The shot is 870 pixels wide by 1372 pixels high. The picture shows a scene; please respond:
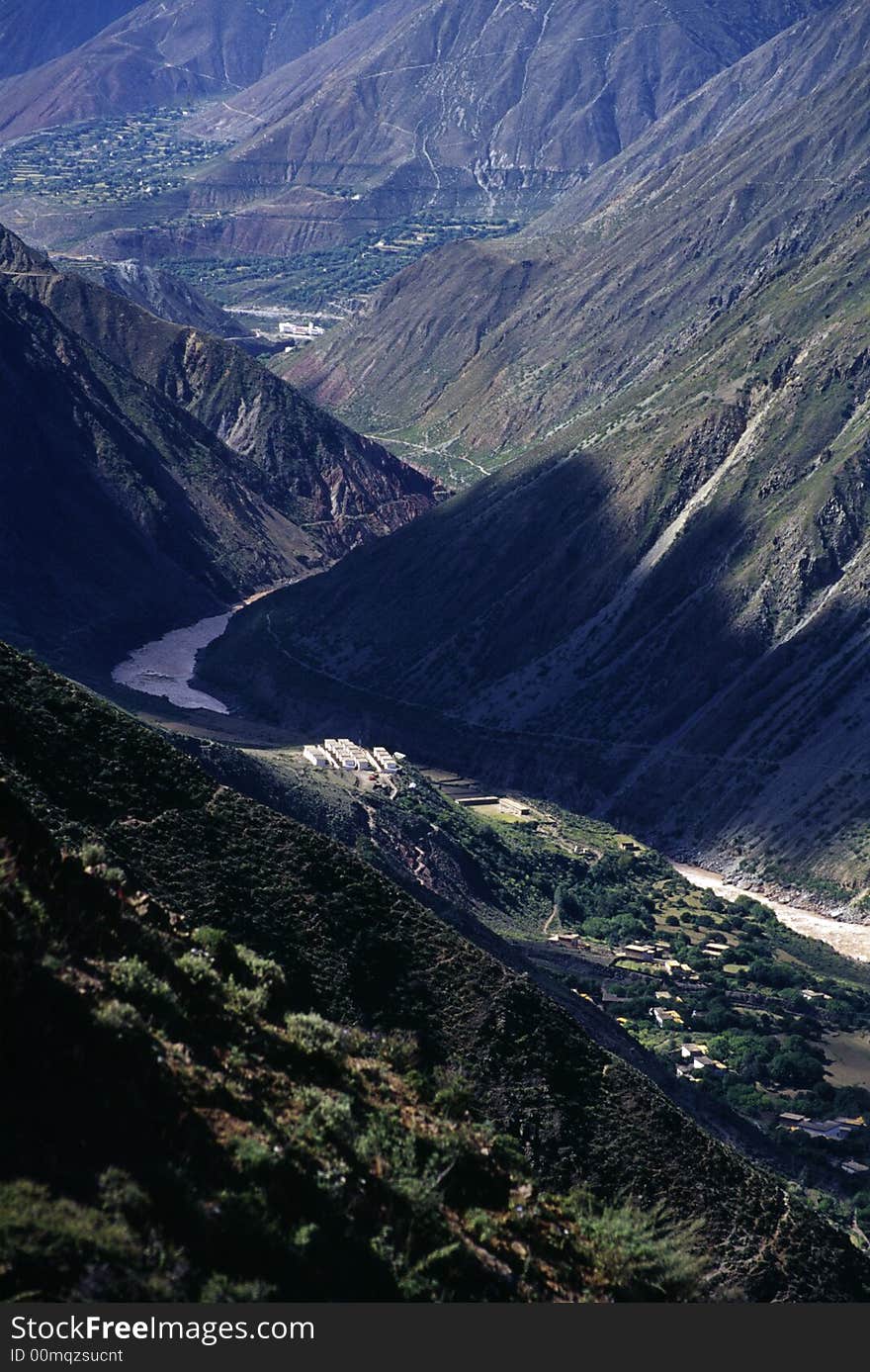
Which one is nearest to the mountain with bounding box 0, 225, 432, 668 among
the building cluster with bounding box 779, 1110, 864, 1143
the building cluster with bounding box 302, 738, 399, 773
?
the building cluster with bounding box 302, 738, 399, 773

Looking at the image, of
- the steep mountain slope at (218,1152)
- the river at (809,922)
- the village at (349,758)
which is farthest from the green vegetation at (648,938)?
the steep mountain slope at (218,1152)

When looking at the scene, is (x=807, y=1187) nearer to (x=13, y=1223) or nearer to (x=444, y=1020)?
(x=444, y=1020)

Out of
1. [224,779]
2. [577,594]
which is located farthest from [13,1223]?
[577,594]

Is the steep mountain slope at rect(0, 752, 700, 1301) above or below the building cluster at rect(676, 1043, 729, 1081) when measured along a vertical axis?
above

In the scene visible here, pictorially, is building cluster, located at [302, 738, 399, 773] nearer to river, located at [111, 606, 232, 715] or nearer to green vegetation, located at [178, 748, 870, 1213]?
green vegetation, located at [178, 748, 870, 1213]

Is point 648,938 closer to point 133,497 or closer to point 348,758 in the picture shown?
point 348,758
